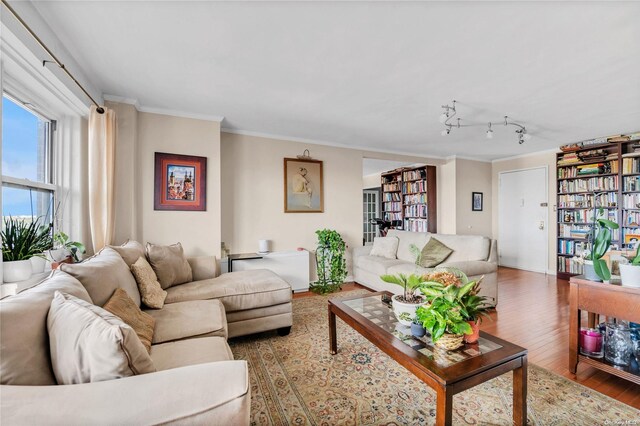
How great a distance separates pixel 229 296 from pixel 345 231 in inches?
105

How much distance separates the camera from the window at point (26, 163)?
6.02ft

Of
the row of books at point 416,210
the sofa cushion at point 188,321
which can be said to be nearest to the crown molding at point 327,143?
the row of books at point 416,210

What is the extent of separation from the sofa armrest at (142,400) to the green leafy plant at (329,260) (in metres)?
3.39

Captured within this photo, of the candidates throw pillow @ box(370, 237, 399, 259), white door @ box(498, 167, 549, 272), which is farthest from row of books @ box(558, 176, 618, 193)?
throw pillow @ box(370, 237, 399, 259)

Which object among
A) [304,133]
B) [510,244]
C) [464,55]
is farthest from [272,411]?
[510,244]

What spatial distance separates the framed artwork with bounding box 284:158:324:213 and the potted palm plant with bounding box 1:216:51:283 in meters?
2.86

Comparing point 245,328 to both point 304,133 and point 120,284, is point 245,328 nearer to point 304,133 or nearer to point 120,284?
point 120,284

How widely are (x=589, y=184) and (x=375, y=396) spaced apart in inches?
211

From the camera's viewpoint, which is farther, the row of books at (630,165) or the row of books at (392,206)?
the row of books at (392,206)

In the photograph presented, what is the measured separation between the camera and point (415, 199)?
6191mm

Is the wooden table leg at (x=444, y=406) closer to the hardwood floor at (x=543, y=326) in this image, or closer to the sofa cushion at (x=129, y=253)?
the hardwood floor at (x=543, y=326)

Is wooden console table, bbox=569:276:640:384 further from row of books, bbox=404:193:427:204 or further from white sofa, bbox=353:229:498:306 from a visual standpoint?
row of books, bbox=404:193:427:204

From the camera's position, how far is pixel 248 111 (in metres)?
3.30

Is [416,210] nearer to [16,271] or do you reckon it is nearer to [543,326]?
[543,326]
